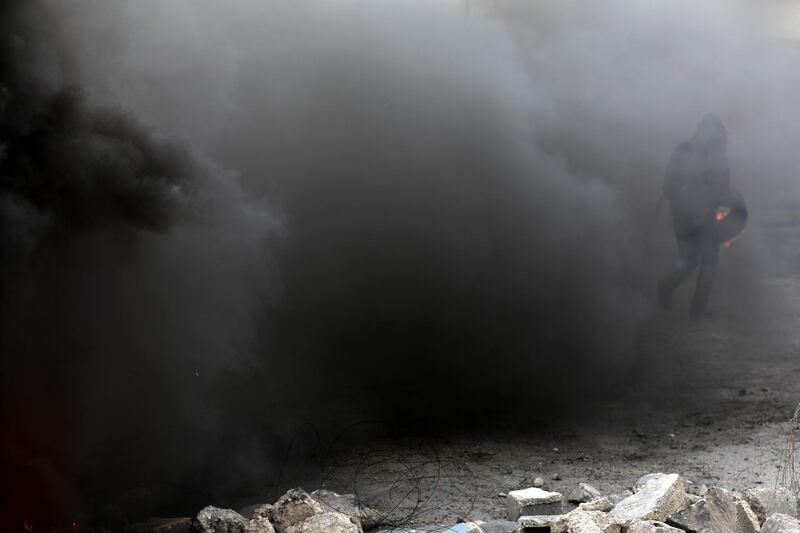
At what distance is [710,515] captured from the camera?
3512mm

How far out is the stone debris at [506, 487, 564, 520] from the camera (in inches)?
155

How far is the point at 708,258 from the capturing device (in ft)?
26.8

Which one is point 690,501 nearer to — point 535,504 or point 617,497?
point 617,497

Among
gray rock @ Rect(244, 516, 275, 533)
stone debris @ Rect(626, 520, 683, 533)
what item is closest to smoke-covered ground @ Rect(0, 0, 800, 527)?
gray rock @ Rect(244, 516, 275, 533)

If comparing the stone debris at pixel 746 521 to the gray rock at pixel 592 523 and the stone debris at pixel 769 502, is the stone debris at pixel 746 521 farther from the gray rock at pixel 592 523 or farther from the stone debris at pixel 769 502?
the gray rock at pixel 592 523

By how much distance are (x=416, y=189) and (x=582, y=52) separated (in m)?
2.92

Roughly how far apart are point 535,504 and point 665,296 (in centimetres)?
488

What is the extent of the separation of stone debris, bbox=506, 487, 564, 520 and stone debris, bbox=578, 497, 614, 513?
24cm

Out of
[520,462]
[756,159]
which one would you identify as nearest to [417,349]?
[520,462]

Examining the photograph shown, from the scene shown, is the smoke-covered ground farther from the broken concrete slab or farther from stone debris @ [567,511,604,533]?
stone debris @ [567,511,604,533]

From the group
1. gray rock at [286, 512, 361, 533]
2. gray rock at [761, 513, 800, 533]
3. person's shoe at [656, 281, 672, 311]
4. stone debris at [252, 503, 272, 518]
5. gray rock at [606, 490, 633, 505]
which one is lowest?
gray rock at [761, 513, 800, 533]

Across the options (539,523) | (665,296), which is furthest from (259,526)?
(665,296)

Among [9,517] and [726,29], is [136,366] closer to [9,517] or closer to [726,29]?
[9,517]

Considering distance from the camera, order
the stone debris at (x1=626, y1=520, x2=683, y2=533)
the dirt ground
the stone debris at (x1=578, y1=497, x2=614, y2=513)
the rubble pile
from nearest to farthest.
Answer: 1. the stone debris at (x1=626, y1=520, x2=683, y2=533)
2. the rubble pile
3. the stone debris at (x1=578, y1=497, x2=614, y2=513)
4. the dirt ground
